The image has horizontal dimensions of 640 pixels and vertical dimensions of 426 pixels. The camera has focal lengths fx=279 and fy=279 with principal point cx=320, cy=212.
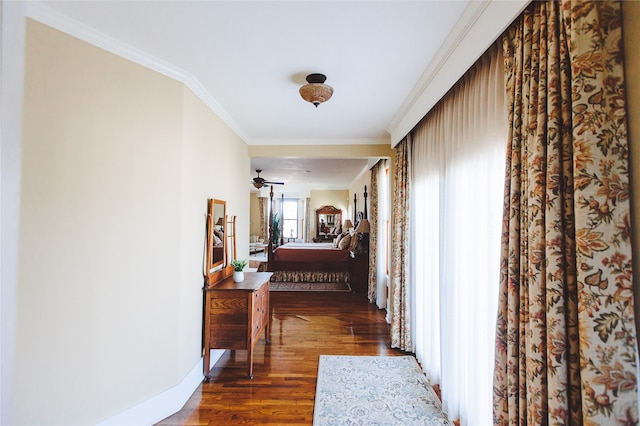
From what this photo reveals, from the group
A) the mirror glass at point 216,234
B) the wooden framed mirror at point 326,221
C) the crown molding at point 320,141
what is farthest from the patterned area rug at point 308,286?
the wooden framed mirror at point 326,221

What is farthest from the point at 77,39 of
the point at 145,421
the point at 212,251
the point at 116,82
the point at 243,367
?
the point at 243,367

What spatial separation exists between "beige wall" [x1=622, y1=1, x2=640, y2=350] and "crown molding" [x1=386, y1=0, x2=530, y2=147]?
0.41 metres

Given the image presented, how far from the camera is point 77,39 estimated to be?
1.71 metres

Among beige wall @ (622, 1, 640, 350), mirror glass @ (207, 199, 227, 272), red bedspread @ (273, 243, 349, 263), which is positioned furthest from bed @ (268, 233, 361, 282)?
beige wall @ (622, 1, 640, 350)

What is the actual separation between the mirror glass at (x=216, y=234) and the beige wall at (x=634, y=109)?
2.71 metres

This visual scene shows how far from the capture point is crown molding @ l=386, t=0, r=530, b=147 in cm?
132

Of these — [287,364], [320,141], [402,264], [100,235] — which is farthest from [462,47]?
[287,364]

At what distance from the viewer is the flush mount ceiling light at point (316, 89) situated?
217 centimetres

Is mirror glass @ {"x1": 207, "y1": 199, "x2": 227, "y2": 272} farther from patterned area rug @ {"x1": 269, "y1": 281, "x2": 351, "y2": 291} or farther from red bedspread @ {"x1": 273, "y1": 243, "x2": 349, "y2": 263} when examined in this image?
red bedspread @ {"x1": 273, "y1": 243, "x2": 349, "y2": 263}

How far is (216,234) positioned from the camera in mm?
2842

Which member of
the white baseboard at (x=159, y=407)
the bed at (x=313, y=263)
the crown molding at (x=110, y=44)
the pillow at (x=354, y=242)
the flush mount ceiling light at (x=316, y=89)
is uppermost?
the crown molding at (x=110, y=44)

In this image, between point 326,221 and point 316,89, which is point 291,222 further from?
point 316,89

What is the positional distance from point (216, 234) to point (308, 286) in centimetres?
359

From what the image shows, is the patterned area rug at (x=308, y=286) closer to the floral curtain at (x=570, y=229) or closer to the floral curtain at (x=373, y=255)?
the floral curtain at (x=373, y=255)
